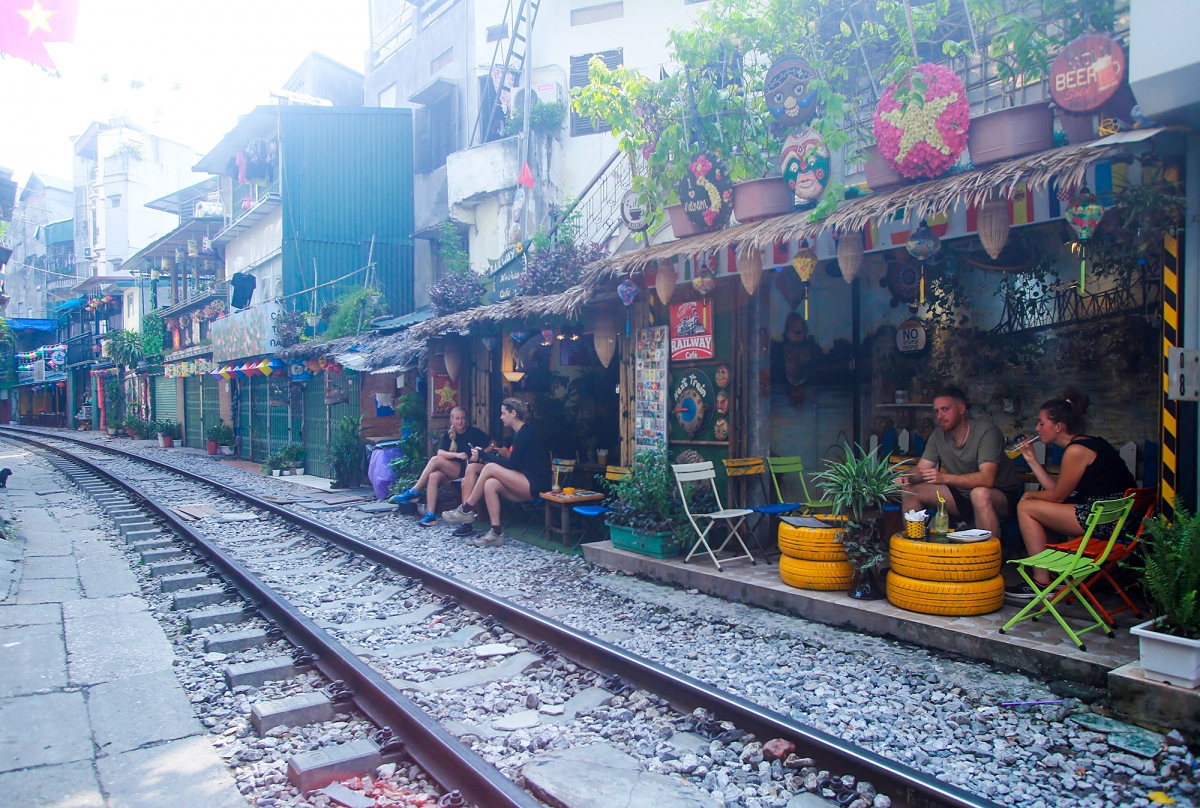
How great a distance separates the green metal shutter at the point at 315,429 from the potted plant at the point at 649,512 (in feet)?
35.8

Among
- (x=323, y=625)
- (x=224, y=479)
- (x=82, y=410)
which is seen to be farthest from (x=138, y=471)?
(x=82, y=410)

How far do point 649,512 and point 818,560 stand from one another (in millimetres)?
2027

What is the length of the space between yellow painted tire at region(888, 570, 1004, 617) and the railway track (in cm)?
182

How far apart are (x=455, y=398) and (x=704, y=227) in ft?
19.3

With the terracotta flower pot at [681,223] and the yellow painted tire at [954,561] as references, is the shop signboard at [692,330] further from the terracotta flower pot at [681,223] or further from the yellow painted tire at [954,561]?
the yellow painted tire at [954,561]

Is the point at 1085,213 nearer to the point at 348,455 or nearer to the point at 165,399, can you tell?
the point at 348,455

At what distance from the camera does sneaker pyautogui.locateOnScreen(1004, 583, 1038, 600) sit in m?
5.25

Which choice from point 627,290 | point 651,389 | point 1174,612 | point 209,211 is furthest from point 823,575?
point 209,211

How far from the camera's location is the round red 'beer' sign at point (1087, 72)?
467 centimetres

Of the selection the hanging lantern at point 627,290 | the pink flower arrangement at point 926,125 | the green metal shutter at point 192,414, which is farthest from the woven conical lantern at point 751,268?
the green metal shutter at point 192,414

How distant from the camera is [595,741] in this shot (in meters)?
3.81

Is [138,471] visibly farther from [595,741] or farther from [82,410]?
[82,410]

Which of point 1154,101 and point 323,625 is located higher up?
point 1154,101

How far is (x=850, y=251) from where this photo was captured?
5.82 meters
